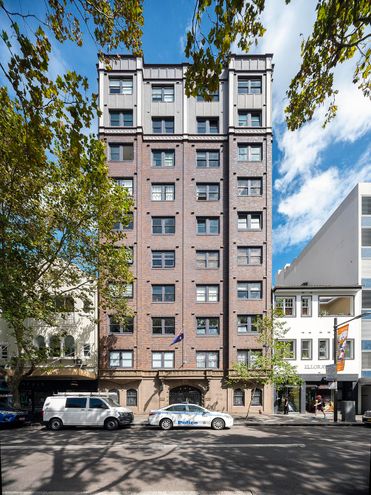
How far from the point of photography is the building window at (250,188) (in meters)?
26.3

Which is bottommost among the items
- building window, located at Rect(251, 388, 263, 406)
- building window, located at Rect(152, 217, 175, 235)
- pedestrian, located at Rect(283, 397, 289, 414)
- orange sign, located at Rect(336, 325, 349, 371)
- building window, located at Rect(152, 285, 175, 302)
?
pedestrian, located at Rect(283, 397, 289, 414)

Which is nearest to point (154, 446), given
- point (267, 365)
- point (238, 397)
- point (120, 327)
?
point (267, 365)

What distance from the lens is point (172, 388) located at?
79.2ft

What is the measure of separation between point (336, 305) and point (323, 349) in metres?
5.12

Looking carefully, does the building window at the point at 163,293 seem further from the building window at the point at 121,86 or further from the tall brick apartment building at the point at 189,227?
the building window at the point at 121,86

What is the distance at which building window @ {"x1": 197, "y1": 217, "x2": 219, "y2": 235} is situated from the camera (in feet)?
86.0

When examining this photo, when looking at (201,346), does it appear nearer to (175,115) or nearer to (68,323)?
(68,323)

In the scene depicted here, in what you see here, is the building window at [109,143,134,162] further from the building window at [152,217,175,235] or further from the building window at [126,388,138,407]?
the building window at [126,388,138,407]

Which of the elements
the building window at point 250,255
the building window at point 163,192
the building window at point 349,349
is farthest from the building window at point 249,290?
the building window at point 163,192

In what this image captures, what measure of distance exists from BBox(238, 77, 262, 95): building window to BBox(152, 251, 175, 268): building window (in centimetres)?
1544

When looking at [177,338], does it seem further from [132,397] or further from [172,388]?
[132,397]

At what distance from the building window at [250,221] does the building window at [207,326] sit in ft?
25.9

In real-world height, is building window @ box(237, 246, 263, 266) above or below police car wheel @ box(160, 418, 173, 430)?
above

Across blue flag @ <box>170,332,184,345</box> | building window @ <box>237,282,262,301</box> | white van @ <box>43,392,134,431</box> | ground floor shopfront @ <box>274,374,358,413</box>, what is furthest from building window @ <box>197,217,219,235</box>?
white van @ <box>43,392,134,431</box>
